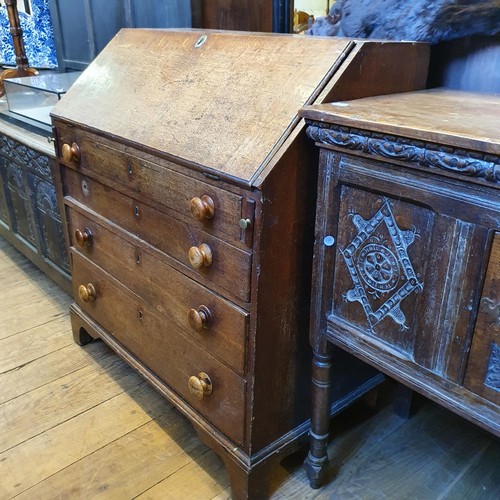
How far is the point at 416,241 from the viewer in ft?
3.02

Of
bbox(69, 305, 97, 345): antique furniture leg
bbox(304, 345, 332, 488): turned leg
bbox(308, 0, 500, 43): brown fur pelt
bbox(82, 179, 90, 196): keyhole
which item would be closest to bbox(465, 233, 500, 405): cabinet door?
bbox(304, 345, 332, 488): turned leg

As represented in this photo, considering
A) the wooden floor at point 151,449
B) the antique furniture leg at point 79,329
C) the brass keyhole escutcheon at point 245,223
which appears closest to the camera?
the brass keyhole escutcheon at point 245,223

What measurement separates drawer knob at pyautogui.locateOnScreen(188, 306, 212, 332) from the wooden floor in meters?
0.48

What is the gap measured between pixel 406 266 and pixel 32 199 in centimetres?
178

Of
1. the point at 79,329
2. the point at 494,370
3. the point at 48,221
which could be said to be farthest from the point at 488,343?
the point at 48,221

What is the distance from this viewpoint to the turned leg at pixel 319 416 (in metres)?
1.20

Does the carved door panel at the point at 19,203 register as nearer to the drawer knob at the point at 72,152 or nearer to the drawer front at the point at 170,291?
the drawer front at the point at 170,291

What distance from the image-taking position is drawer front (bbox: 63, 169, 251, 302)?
3.66 feet

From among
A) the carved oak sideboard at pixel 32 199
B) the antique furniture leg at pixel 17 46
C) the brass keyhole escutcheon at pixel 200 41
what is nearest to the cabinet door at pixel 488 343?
the brass keyhole escutcheon at pixel 200 41

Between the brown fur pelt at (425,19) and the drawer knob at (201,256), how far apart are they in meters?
0.71

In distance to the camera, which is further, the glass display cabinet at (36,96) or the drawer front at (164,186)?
the glass display cabinet at (36,96)

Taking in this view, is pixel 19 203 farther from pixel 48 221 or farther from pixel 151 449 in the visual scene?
pixel 151 449

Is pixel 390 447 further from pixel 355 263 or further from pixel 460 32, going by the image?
pixel 460 32

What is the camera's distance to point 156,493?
137 centimetres
